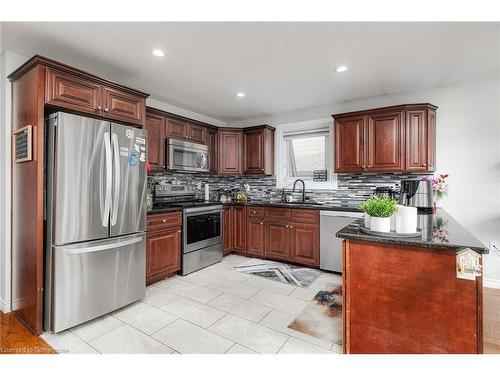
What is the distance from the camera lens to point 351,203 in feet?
13.0

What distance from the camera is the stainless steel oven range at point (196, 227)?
347 cm

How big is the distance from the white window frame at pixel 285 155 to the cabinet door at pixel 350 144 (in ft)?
1.41

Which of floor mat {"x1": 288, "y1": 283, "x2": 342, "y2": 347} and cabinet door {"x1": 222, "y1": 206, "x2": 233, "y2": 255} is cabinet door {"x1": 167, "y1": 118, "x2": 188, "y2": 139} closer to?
cabinet door {"x1": 222, "y1": 206, "x2": 233, "y2": 255}

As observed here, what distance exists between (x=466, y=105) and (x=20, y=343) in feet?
17.0

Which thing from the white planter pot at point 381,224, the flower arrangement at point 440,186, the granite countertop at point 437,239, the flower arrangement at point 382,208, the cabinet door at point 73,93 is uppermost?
the cabinet door at point 73,93

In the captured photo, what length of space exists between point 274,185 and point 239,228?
1.03 metres

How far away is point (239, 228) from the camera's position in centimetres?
438

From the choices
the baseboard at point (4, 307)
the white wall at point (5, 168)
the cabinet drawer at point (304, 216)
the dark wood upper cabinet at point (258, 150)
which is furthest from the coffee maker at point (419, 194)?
the baseboard at point (4, 307)

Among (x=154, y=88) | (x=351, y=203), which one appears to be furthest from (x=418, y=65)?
(x=154, y=88)

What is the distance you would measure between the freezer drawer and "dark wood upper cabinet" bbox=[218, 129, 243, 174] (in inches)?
86.2

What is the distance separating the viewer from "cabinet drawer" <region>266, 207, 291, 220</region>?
12.8ft

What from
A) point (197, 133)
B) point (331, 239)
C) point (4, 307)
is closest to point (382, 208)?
point (331, 239)

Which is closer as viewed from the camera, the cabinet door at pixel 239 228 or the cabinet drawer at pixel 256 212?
the cabinet drawer at pixel 256 212

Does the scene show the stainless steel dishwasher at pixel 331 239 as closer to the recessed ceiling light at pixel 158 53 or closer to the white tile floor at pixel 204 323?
the white tile floor at pixel 204 323
